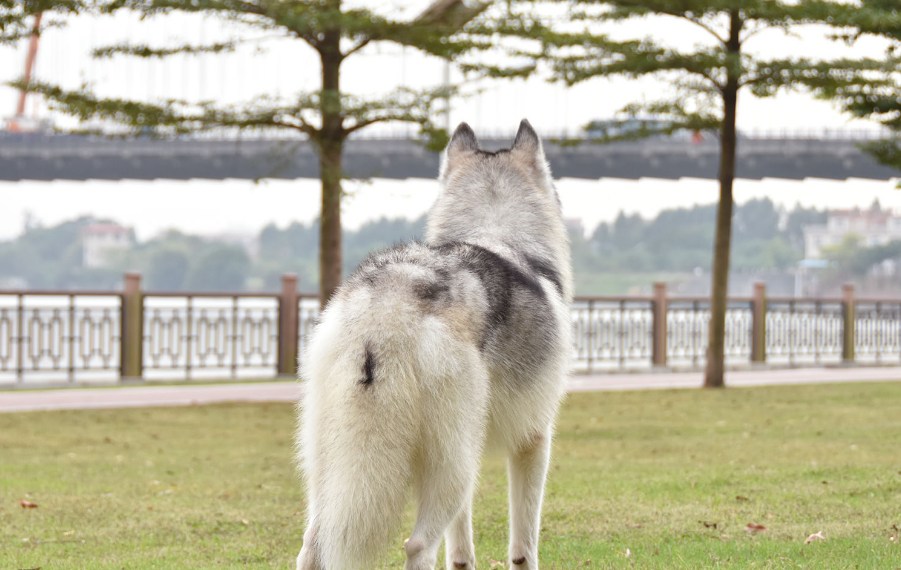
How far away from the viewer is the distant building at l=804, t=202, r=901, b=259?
76312 mm

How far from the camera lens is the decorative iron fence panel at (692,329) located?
21.2 metres

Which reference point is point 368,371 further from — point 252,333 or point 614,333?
point 614,333

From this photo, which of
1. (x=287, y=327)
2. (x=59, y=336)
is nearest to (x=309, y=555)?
(x=59, y=336)

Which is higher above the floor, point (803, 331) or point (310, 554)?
point (310, 554)

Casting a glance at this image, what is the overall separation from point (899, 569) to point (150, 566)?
3514 mm

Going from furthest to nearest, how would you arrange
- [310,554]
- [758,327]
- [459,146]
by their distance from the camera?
[758,327] → [459,146] → [310,554]

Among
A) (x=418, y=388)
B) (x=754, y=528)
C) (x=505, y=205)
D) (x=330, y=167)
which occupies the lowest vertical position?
(x=754, y=528)

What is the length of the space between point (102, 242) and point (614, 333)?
6604cm

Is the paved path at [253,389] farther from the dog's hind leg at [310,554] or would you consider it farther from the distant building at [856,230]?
the distant building at [856,230]

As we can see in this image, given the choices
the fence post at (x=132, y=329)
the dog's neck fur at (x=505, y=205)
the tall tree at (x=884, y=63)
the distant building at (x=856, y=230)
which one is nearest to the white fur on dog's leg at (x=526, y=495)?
the dog's neck fur at (x=505, y=205)

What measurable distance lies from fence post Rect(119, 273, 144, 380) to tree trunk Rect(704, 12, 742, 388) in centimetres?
964

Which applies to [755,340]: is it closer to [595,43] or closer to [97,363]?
[595,43]

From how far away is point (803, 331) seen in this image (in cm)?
2288

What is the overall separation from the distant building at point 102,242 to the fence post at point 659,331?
63.3 metres
